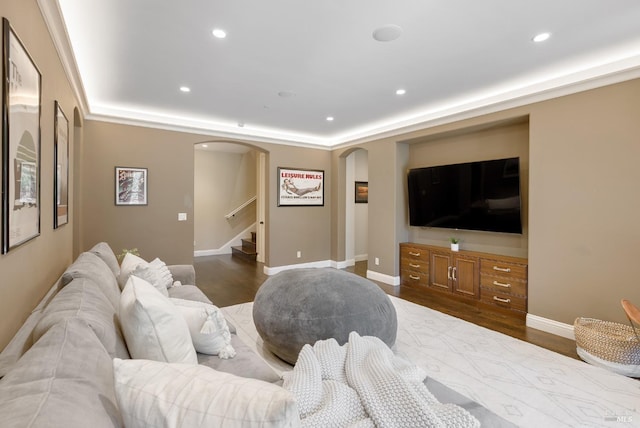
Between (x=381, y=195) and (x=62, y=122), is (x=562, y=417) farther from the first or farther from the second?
(x=62, y=122)

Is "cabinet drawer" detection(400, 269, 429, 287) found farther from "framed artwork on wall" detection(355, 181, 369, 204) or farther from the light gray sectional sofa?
the light gray sectional sofa

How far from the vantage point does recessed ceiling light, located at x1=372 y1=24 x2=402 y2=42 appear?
7.57 ft

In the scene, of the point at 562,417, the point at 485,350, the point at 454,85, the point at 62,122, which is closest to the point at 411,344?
the point at 485,350

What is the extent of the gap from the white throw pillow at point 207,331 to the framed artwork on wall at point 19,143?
0.80 m

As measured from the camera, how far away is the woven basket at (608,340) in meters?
2.46


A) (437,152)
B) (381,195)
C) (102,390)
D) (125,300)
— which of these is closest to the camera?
(102,390)

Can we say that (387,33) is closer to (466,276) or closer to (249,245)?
(466,276)

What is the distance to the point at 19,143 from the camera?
1.39 m

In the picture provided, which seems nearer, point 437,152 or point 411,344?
point 411,344

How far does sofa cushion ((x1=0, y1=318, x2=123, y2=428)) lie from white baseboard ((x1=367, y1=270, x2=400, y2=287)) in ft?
15.0

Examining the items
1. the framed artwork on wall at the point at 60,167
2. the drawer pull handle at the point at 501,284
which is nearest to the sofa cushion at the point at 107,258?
the framed artwork on wall at the point at 60,167

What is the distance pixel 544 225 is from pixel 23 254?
4288 mm

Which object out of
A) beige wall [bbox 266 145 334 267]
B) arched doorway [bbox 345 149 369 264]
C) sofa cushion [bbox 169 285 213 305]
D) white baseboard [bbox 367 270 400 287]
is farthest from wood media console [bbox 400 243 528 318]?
sofa cushion [bbox 169 285 213 305]

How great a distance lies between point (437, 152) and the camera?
191 inches
